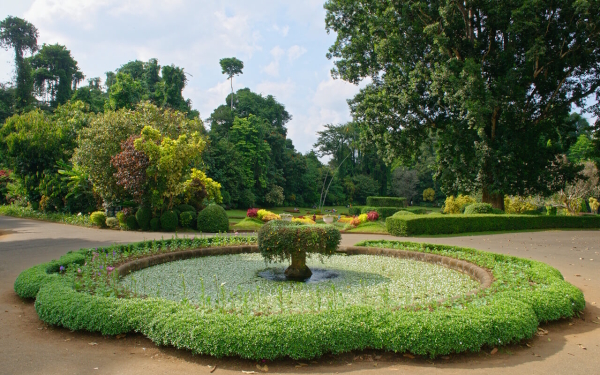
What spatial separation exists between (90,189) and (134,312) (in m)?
18.5

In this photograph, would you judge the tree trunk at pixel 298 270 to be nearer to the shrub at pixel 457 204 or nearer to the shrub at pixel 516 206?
the shrub at pixel 516 206

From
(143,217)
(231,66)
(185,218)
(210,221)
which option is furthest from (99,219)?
(231,66)

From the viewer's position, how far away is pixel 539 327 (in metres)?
4.59

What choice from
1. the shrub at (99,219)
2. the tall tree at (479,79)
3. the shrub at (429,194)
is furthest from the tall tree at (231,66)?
the shrub at (99,219)

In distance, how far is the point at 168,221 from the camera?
52.7 feet

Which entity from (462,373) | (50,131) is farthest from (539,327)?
(50,131)

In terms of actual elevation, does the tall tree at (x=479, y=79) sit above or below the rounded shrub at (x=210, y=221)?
above

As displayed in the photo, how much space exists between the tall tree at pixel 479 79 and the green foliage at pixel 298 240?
38.1 feet

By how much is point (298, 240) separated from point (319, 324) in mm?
3189

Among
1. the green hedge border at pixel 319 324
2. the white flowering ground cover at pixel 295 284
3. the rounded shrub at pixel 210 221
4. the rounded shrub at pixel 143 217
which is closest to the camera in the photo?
the green hedge border at pixel 319 324

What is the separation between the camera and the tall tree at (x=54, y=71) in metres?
45.6

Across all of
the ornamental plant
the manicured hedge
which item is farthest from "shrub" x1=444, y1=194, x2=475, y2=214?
the ornamental plant

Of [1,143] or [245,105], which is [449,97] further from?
[245,105]

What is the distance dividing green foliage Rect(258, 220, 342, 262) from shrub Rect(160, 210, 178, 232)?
1000 centimetres
